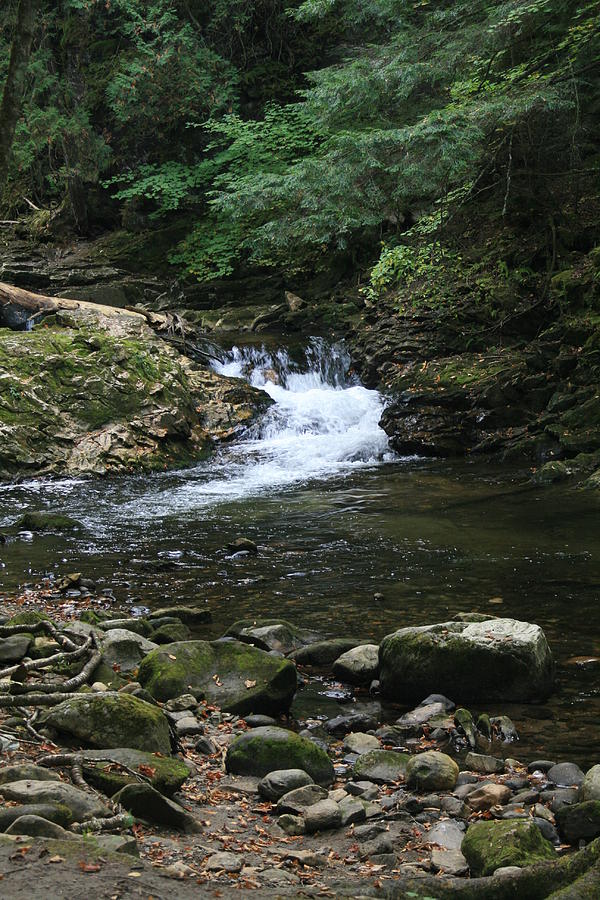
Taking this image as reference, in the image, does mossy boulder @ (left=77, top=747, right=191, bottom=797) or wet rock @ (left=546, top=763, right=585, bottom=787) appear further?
wet rock @ (left=546, top=763, right=585, bottom=787)

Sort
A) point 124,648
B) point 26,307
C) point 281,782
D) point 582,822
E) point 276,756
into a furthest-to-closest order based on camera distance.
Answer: point 26,307
point 124,648
point 276,756
point 281,782
point 582,822

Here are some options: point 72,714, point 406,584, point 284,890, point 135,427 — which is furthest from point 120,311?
point 284,890

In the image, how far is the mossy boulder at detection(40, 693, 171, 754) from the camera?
3570 millimetres

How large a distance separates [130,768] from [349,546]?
16.8 feet

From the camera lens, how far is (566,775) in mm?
3664

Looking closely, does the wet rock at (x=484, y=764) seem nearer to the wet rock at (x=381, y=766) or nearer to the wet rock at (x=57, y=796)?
the wet rock at (x=381, y=766)

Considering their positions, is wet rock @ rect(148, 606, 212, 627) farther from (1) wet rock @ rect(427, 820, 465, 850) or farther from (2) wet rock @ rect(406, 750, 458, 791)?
(1) wet rock @ rect(427, 820, 465, 850)

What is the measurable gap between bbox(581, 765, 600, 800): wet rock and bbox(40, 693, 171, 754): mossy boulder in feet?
6.08

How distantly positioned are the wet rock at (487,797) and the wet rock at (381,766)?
416 millimetres

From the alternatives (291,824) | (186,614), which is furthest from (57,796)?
(186,614)

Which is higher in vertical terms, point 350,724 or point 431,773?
point 431,773

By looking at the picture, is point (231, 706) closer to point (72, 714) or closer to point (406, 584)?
point (72, 714)

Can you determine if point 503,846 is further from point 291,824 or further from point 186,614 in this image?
point 186,614

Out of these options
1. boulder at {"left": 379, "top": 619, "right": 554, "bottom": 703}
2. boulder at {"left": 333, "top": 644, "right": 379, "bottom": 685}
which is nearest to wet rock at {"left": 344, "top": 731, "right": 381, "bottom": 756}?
boulder at {"left": 379, "top": 619, "right": 554, "bottom": 703}
